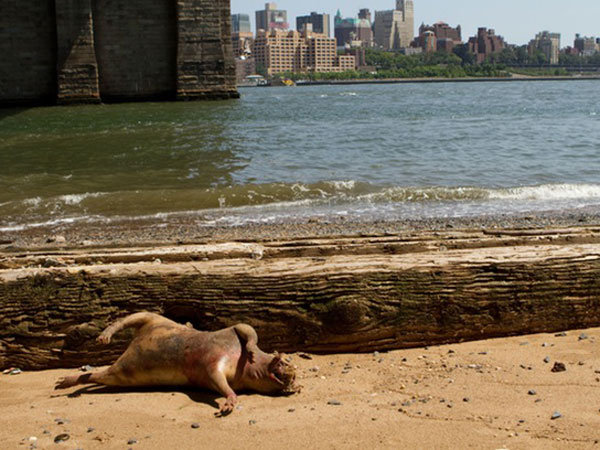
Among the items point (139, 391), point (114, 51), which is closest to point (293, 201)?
point (139, 391)

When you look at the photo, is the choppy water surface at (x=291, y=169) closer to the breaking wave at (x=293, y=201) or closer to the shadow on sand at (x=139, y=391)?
the breaking wave at (x=293, y=201)

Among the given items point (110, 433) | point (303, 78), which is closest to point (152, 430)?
point (110, 433)

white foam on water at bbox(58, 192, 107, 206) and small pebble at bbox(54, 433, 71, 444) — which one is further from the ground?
small pebble at bbox(54, 433, 71, 444)

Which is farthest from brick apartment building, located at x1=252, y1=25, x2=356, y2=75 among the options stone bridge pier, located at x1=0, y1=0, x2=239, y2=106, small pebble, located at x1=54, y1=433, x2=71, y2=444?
small pebble, located at x1=54, y1=433, x2=71, y2=444

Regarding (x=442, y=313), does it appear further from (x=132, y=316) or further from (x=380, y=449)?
(x=132, y=316)

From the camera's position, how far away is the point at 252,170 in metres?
14.8

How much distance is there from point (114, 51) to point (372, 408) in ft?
132

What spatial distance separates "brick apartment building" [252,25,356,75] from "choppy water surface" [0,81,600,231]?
533 feet

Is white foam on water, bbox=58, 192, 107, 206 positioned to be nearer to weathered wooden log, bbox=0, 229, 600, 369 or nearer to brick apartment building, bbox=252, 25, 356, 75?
weathered wooden log, bbox=0, 229, 600, 369

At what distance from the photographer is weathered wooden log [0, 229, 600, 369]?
3.80m

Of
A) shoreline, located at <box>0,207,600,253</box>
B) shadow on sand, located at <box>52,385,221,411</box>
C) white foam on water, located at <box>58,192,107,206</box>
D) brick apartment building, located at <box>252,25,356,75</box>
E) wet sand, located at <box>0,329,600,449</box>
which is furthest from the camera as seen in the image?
brick apartment building, located at <box>252,25,356,75</box>

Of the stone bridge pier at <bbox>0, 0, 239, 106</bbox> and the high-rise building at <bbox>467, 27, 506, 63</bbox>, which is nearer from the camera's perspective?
the stone bridge pier at <bbox>0, 0, 239, 106</bbox>

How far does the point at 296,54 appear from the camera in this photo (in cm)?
19388

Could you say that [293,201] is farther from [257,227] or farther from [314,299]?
[314,299]
